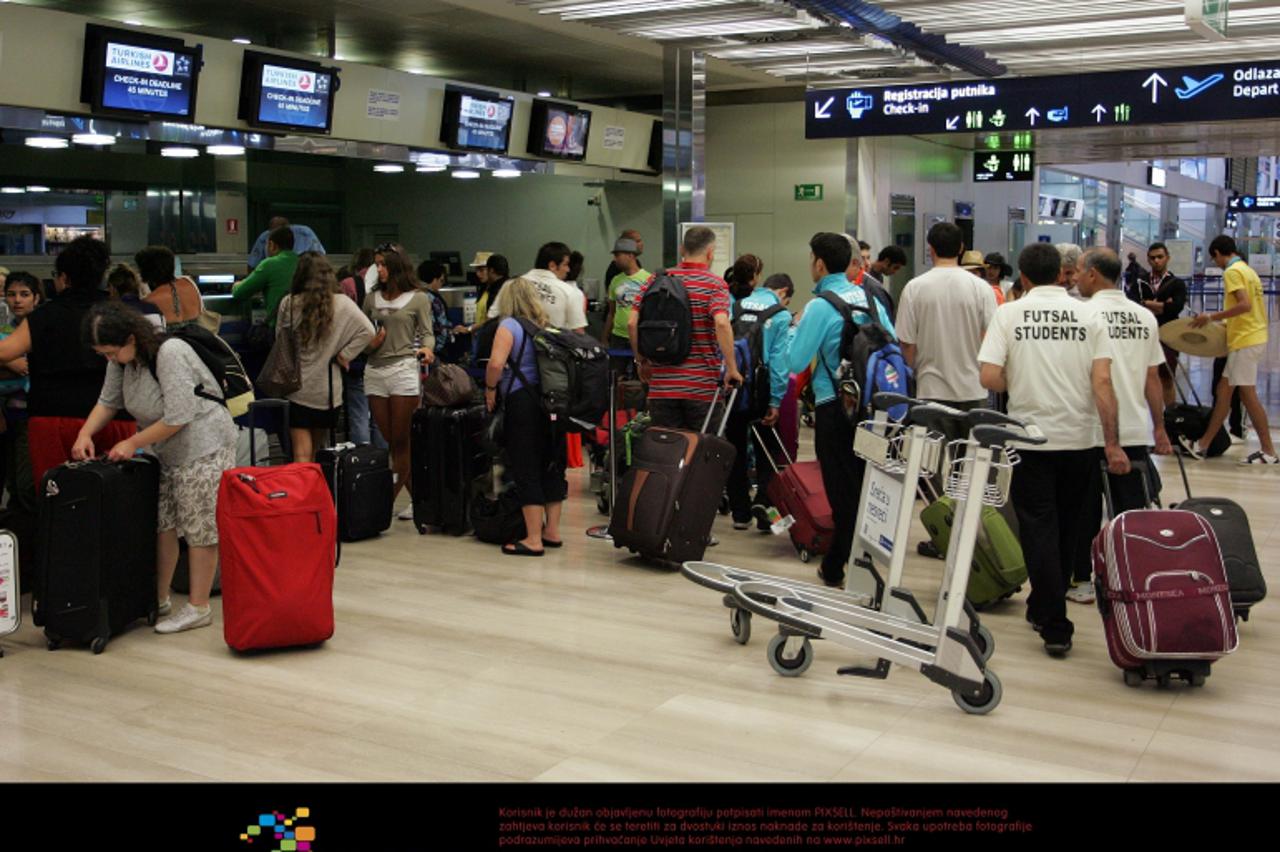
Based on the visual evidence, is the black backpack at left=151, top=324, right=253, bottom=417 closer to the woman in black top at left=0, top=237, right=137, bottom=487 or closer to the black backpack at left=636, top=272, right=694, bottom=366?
the woman in black top at left=0, top=237, right=137, bottom=487

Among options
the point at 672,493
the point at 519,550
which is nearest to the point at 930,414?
the point at 672,493

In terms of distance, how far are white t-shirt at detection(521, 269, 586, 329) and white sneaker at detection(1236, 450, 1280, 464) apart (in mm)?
5338

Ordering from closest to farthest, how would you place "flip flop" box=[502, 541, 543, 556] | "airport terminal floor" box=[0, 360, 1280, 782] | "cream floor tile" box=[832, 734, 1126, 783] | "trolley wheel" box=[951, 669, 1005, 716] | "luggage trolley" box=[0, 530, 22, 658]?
"cream floor tile" box=[832, 734, 1126, 783] → "airport terminal floor" box=[0, 360, 1280, 782] → "trolley wheel" box=[951, 669, 1005, 716] → "luggage trolley" box=[0, 530, 22, 658] → "flip flop" box=[502, 541, 543, 556]

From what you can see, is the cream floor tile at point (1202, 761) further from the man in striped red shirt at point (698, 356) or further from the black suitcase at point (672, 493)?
the man in striped red shirt at point (698, 356)

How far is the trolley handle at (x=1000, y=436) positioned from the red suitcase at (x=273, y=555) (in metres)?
2.47

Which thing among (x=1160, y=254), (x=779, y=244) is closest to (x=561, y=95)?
(x=779, y=244)

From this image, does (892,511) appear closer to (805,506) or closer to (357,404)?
(805,506)

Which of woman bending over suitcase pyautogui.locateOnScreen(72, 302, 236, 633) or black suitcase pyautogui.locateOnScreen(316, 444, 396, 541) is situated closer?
woman bending over suitcase pyautogui.locateOnScreen(72, 302, 236, 633)

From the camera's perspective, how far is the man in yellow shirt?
384 inches

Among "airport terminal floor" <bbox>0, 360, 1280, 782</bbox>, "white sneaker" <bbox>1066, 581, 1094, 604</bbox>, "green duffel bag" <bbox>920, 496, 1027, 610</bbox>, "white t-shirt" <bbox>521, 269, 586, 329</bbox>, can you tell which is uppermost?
"white t-shirt" <bbox>521, 269, 586, 329</bbox>

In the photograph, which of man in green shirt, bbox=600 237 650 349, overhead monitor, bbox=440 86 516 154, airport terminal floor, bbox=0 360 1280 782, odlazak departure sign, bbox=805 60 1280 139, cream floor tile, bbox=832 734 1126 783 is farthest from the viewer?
overhead monitor, bbox=440 86 516 154

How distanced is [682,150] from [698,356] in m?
6.51

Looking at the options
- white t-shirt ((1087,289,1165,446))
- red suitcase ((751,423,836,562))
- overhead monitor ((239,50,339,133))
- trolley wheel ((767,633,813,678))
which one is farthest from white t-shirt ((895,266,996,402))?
Answer: overhead monitor ((239,50,339,133))

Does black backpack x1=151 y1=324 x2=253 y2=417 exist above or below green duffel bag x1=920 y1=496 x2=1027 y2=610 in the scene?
above
